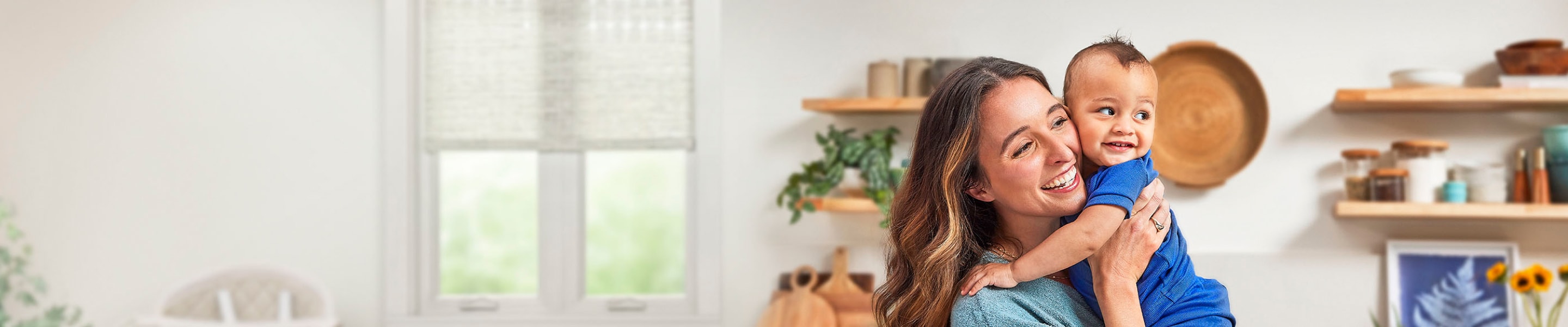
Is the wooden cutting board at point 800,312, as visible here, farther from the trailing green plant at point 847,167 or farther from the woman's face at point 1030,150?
the woman's face at point 1030,150

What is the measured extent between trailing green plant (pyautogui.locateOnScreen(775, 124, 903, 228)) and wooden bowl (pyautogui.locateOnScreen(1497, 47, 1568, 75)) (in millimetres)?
1541

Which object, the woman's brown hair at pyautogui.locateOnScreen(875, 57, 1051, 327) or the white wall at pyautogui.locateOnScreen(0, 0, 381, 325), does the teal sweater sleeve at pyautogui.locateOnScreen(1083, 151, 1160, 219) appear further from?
the white wall at pyautogui.locateOnScreen(0, 0, 381, 325)

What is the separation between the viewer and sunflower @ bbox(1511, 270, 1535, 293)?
6.53 feet

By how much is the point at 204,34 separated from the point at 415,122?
27.8 inches

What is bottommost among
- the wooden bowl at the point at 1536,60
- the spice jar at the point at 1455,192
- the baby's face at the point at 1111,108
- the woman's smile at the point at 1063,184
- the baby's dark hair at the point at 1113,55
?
the spice jar at the point at 1455,192

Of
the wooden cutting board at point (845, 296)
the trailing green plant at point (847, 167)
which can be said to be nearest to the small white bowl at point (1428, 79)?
the trailing green plant at point (847, 167)

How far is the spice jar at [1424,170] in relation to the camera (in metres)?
2.24

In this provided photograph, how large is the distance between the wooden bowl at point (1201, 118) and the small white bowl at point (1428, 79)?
14.1 inches

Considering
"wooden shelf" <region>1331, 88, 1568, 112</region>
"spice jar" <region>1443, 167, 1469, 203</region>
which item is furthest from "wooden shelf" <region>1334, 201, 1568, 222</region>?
"wooden shelf" <region>1331, 88, 1568, 112</region>

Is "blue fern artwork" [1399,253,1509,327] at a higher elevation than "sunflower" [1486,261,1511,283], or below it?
below

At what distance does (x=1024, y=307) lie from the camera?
875 millimetres

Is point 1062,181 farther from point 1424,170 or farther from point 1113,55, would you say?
point 1424,170

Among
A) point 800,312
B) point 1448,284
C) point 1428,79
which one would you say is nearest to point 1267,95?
point 1428,79

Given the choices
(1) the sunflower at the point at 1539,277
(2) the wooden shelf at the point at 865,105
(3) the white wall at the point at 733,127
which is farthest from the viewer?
(3) the white wall at the point at 733,127
